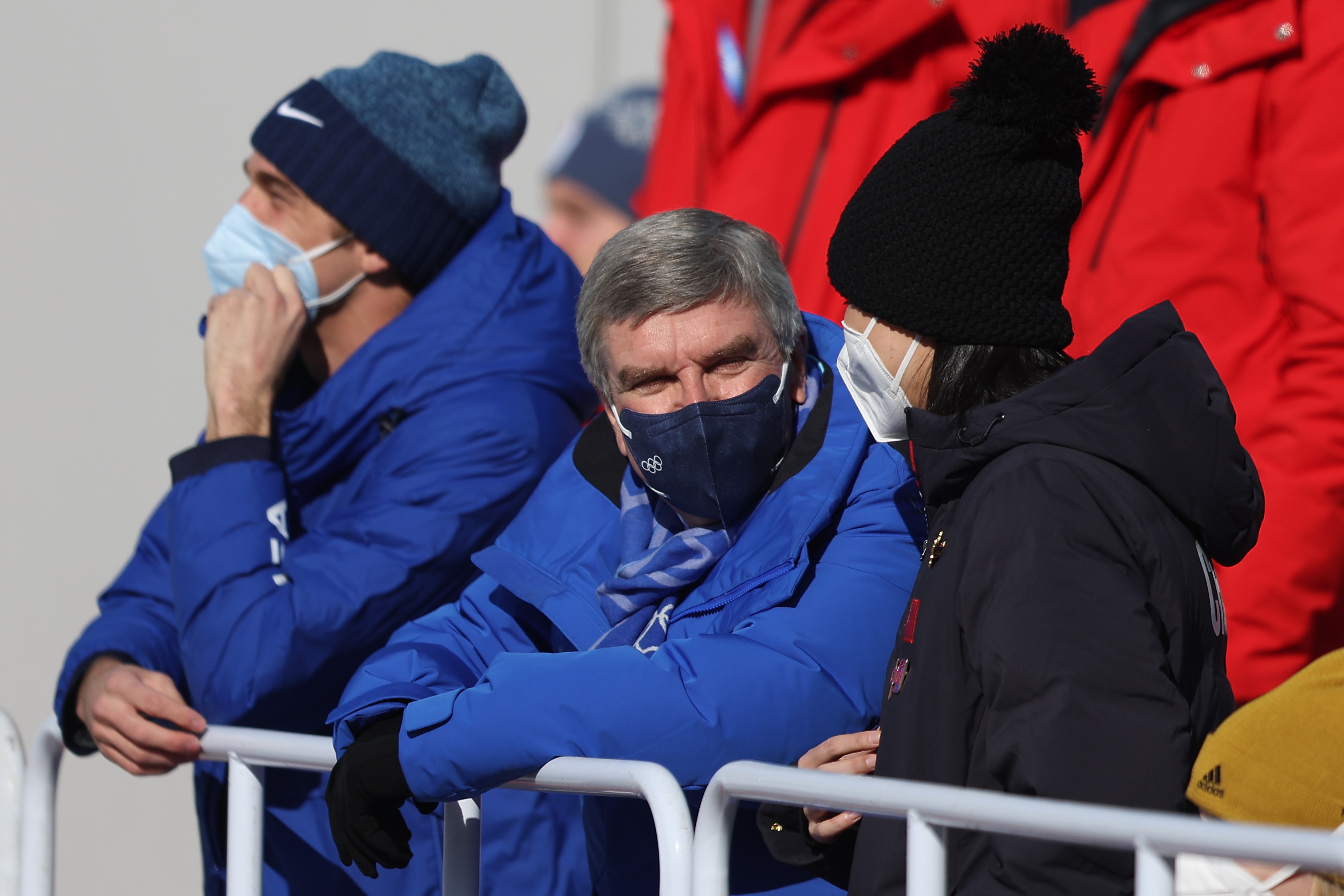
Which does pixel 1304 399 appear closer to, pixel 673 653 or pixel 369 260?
pixel 673 653

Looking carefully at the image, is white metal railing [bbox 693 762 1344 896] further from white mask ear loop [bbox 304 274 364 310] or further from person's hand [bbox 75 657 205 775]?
white mask ear loop [bbox 304 274 364 310]

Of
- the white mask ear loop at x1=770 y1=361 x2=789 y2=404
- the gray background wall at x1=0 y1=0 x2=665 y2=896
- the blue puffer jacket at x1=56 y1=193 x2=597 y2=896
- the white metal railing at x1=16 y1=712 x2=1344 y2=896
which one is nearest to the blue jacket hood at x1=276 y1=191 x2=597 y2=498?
the blue puffer jacket at x1=56 y1=193 x2=597 y2=896

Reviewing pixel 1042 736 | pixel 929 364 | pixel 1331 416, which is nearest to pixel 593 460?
pixel 929 364

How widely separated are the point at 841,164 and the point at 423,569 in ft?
5.75

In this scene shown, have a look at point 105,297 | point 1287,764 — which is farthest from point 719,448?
point 105,297

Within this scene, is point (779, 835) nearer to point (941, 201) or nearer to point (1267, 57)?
point (941, 201)

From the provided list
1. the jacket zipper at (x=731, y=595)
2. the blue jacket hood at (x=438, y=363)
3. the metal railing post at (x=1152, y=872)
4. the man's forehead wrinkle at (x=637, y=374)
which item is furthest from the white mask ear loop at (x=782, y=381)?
the metal railing post at (x=1152, y=872)

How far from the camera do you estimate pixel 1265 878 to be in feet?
4.94

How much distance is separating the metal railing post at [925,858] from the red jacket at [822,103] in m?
2.20

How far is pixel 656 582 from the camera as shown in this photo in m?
2.06

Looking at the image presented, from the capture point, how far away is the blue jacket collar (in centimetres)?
198

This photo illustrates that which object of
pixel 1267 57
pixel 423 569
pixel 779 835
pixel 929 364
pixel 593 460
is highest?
pixel 1267 57

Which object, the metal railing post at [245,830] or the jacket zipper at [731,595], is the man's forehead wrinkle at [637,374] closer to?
the jacket zipper at [731,595]

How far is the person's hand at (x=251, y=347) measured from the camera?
2.66m
